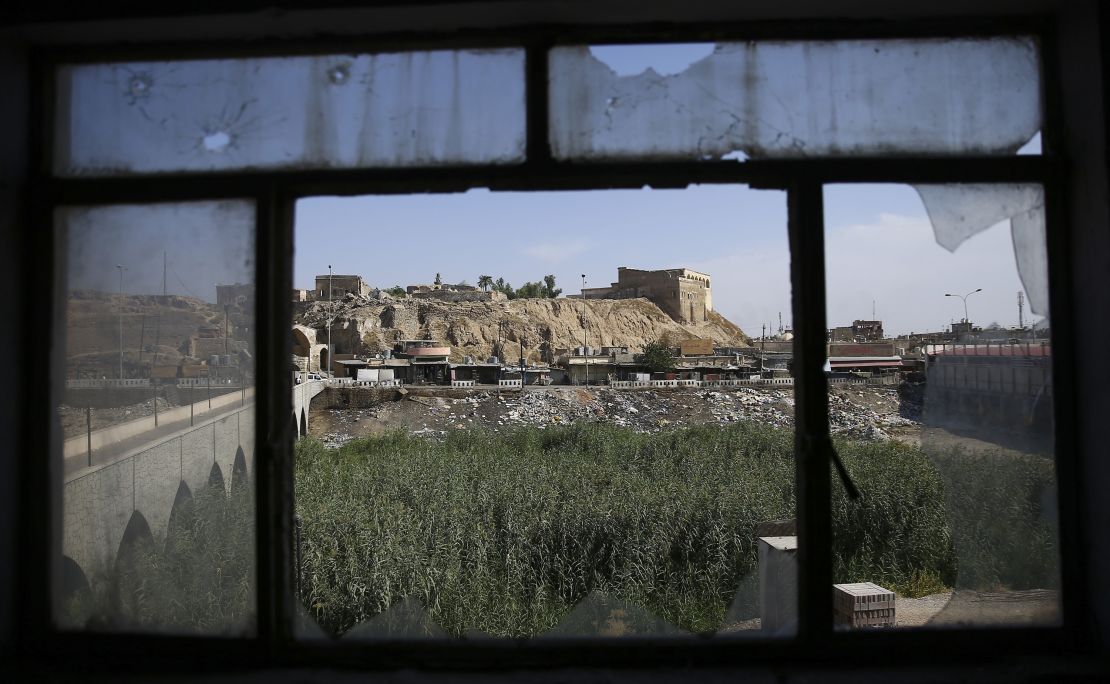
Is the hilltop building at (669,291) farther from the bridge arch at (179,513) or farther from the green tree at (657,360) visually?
the bridge arch at (179,513)

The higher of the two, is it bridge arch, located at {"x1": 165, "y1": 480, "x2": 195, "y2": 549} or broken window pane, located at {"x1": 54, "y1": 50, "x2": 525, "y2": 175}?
broken window pane, located at {"x1": 54, "y1": 50, "x2": 525, "y2": 175}

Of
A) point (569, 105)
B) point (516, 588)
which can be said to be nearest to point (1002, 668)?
point (569, 105)

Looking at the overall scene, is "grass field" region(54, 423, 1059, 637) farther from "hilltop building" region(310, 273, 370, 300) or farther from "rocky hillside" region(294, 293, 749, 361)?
"hilltop building" region(310, 273, 370, 300)

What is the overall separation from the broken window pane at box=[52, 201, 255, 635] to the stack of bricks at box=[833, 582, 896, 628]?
258 centimetres

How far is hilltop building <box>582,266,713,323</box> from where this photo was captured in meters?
48.4

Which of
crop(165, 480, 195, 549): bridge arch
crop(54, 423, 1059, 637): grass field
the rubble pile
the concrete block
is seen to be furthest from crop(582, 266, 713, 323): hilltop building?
crop(165, 480, 195, 549): bridge arch

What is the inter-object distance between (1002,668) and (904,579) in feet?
16.9

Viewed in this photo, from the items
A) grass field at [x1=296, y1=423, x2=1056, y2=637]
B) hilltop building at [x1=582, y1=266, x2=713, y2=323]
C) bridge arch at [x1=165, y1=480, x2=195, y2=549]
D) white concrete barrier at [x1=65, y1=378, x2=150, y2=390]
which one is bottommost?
grass field at [x1=296, y1=423, x2=1056, y2=637]

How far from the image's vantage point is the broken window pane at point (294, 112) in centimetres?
113

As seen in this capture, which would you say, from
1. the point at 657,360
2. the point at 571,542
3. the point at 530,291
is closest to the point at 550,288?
the point at 530,291

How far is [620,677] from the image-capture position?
1032 mm

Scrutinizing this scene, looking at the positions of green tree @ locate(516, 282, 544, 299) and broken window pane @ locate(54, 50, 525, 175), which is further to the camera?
green tree @ locate(516, 282, 544, 299)

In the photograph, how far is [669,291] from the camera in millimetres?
48812

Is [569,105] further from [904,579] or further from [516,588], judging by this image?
[904,579]
